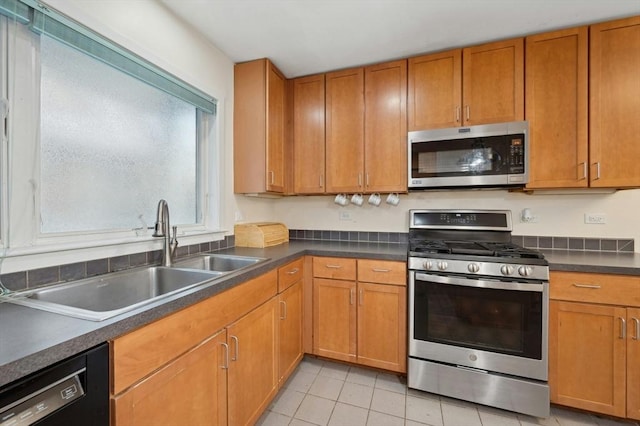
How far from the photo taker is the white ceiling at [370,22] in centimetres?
166

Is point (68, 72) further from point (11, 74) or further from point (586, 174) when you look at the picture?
point (586, 174)

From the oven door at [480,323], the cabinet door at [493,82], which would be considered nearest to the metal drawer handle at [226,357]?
the oven door at [480,323]

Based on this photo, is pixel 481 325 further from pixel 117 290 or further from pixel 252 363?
pixel 117 290

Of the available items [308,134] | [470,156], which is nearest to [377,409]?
[470,156]

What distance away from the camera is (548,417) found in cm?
164

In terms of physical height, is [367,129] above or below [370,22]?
below

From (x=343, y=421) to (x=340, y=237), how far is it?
1.45 m

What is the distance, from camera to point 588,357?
1.61 metres

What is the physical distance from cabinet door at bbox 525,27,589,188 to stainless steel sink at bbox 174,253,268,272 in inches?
79.0

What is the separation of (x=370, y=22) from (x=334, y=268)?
5.63 ft

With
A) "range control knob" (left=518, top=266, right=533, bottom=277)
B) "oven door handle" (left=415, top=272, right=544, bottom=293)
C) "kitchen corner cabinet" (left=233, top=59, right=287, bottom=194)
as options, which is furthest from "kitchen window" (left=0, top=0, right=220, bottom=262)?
"range control knob" (left=518, top=266, right=533, bottom=277)

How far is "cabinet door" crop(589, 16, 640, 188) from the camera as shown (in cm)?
175

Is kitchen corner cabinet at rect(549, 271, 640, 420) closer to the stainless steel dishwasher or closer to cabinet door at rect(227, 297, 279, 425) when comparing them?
cabinet door at rect(227, 297, 279, 425)

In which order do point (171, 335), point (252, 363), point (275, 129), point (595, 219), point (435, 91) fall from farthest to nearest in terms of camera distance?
1. point (275, 129)
2. point (435, 91)
3. point (595, 219)
4. point (252, 363)
5. point (171, 335)
